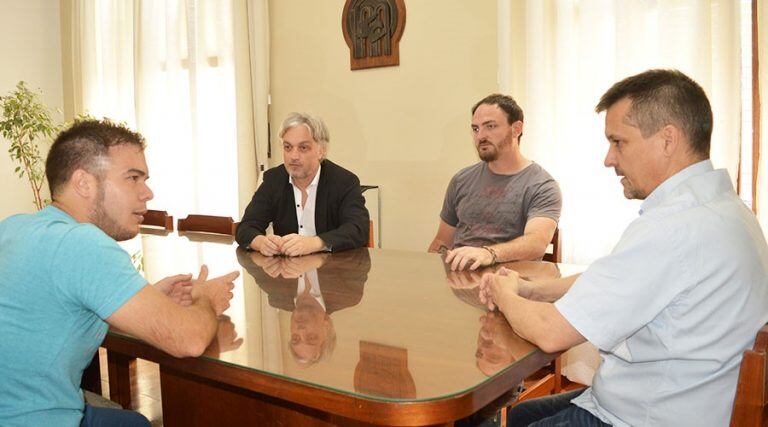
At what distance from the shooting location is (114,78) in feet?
19.9

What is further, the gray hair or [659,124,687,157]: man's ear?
the gray hair

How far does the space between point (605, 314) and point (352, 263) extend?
1.12 metres

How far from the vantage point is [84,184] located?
1.39 metres

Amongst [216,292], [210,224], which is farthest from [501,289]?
[210,224]

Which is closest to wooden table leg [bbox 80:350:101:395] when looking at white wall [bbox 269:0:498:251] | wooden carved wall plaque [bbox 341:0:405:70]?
white wall [bbox 269:0:498:251]

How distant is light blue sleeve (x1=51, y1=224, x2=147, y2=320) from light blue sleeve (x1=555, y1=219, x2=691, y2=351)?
0.88m

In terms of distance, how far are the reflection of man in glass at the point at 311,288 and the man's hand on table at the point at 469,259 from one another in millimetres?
290

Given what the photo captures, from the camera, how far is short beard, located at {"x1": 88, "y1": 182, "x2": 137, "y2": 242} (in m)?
1.41

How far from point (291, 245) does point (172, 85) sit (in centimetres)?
366

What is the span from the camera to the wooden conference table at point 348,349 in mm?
1020

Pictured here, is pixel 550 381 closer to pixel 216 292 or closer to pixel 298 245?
pixel 298 245

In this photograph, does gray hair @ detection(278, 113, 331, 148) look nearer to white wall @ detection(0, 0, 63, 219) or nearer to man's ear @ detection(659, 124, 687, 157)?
man's ear @ detection(659, 124, 687, 157)

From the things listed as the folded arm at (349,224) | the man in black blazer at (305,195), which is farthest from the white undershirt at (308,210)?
the folded arm at (349,224)

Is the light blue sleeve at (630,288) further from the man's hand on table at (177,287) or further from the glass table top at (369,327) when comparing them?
the man's hand on table at (177,287)
